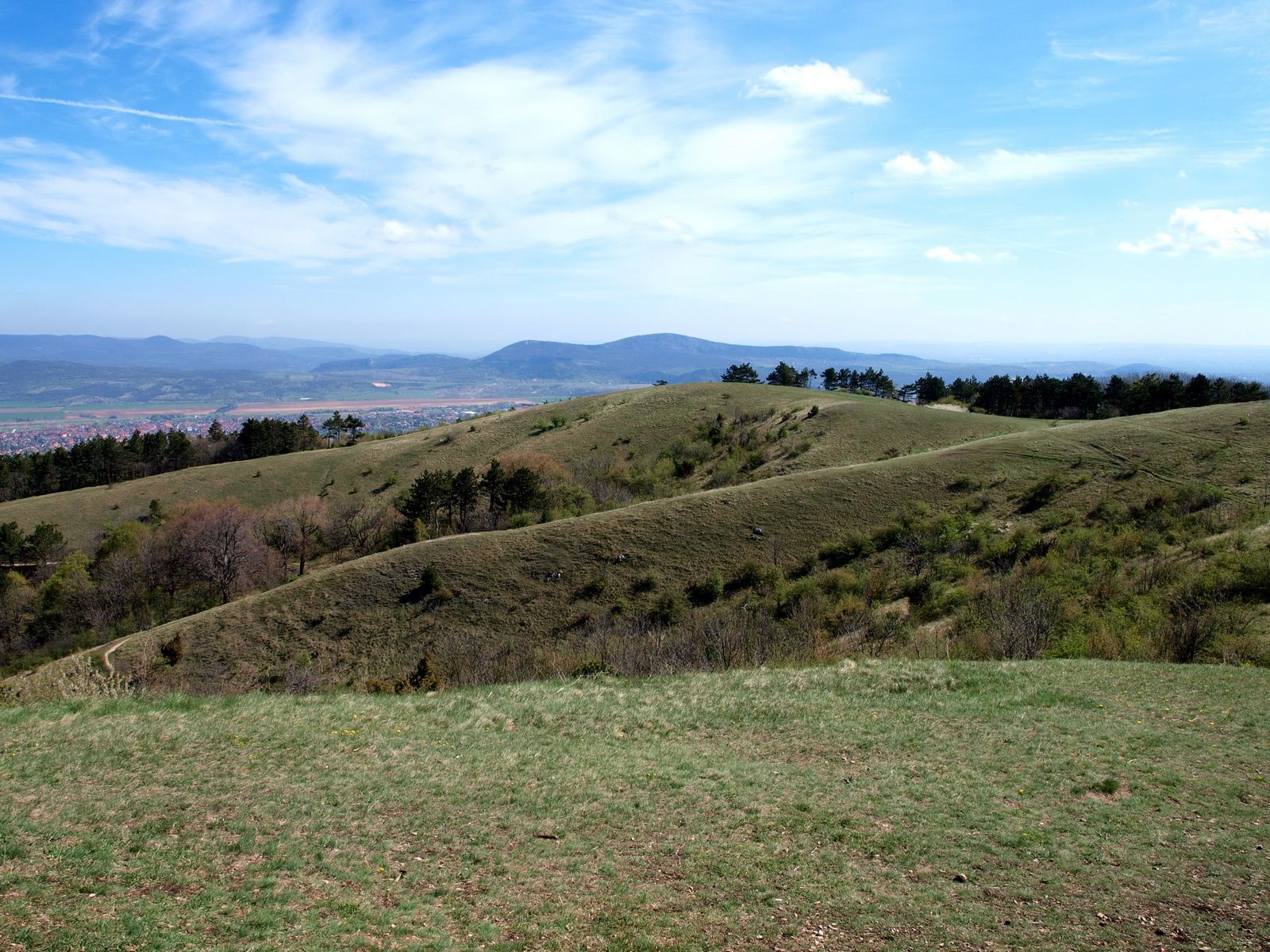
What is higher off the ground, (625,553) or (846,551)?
(846,551)

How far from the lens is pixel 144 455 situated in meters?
94.2

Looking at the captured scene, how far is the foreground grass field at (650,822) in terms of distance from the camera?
7.31 meters

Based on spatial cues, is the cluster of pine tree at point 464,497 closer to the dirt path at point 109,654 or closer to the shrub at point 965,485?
the dirt path at point 109,654

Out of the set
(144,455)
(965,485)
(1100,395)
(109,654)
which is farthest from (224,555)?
(1100,395)

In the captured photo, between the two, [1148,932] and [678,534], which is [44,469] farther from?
[1148,932]

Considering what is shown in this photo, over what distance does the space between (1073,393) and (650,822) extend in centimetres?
9606

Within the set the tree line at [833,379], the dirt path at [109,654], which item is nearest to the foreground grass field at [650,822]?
the dirt path at [109,654]

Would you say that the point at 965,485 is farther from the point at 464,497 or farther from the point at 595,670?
the point at 464,497

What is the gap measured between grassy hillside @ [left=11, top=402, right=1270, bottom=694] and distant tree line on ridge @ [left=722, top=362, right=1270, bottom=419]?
31.2 m

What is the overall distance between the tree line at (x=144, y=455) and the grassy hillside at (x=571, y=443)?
1331 cm

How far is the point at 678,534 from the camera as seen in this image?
3788cm

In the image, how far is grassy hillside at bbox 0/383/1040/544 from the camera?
64.6 meters

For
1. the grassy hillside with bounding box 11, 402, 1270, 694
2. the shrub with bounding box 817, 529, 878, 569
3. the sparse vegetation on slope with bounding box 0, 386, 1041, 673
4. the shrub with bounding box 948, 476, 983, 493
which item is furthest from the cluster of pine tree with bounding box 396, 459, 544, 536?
the shrub with bounding box 948, 476, 983, 493

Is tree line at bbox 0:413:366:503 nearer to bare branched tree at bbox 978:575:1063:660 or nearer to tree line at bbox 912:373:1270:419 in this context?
bare branched tree at bbox 978:575:1063:660
